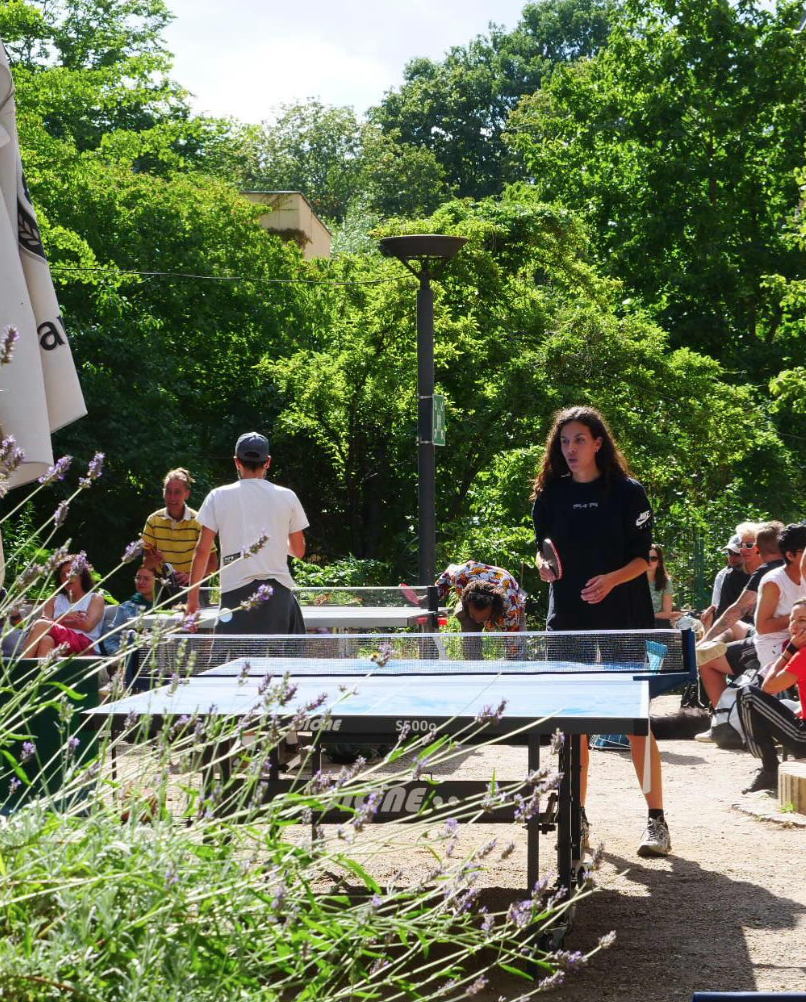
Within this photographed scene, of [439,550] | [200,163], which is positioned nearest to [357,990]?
[439,550]

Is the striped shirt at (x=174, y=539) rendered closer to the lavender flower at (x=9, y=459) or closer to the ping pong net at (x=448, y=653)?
the ping pong net at (x=448, y=653)

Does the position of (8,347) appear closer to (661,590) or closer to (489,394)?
(661,590)

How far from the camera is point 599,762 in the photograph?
31.2 feet

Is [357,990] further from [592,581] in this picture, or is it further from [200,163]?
[200,163]

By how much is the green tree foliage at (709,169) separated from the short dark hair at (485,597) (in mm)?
23180

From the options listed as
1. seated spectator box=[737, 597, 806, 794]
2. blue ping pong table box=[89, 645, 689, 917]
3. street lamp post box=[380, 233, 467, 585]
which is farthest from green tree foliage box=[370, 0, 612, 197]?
blue ping pong table box=[89, 645, 689, 917]

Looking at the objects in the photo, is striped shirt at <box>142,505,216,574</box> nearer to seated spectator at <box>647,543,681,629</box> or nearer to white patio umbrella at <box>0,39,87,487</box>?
seated spectator at <box>647,543,681,629</box>

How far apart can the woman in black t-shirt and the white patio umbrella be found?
7.17 feet

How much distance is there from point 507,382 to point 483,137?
44923mm

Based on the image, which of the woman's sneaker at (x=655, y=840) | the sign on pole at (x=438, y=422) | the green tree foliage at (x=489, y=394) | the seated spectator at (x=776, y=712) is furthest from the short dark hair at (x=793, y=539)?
the green tree foliage at (x=489, y=394)

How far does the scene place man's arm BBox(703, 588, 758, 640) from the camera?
430 inches

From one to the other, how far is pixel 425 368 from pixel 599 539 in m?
8.18

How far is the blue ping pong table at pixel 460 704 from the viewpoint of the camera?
12.6 feet

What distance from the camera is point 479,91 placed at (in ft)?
206
